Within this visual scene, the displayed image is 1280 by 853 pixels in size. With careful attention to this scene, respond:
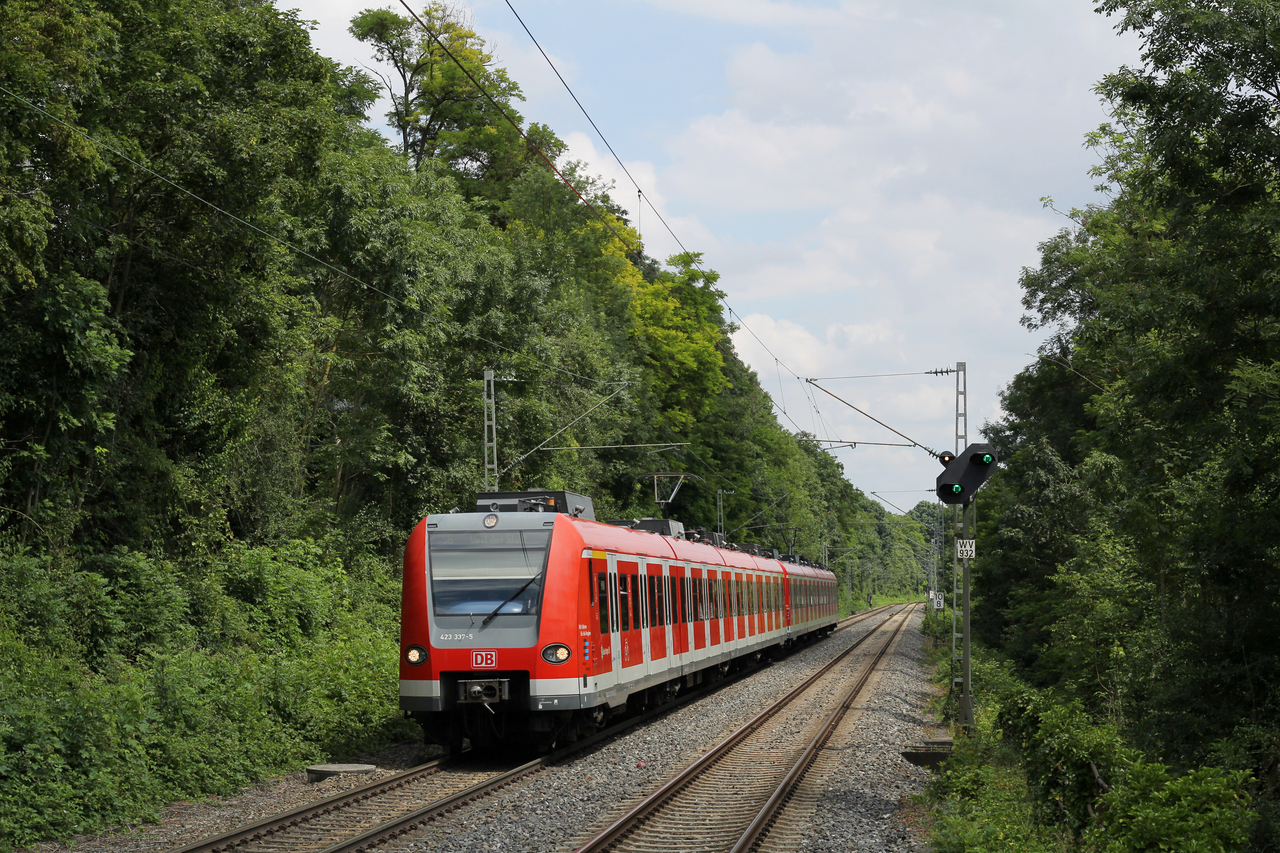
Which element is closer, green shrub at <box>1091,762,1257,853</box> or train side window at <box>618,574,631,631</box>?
green shrub at <box>1091,762,1257,853</box>

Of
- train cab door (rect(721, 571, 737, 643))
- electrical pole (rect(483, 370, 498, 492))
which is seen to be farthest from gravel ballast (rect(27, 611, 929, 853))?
electrical pole (rect(483, 370, 498, 492))

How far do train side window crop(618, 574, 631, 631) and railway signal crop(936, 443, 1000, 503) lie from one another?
5130mm

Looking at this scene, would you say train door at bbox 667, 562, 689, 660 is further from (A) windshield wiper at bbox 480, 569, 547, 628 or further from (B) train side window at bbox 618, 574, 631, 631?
(A) windshield wiper at bbox 480, 569, 547, 628

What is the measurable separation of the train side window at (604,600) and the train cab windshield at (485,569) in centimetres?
130

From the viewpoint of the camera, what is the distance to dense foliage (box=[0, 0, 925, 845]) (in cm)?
1245

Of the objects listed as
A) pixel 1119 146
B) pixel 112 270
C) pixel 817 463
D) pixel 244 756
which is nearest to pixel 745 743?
pixel 244 756

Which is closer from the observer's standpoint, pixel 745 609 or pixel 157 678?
pixel 157 678

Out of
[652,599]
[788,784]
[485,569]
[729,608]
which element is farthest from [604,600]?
[729,608]

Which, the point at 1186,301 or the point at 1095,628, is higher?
the point at 1186,301

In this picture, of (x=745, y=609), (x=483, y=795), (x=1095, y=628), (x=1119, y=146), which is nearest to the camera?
(x=483, y=795)

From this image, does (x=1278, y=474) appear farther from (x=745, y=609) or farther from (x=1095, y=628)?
(x=745, y=609)

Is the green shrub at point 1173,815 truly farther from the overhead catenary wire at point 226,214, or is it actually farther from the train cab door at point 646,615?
the overhead catenary wire at point 226,214

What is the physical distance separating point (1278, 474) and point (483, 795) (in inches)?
336

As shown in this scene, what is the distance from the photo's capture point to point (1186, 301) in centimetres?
1184
